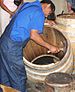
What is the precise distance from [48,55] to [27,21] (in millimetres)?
1651

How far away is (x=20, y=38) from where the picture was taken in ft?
11.6

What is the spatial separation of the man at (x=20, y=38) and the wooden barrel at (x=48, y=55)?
378 mm

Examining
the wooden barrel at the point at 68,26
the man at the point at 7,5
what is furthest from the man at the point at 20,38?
the man at the point at 7,5

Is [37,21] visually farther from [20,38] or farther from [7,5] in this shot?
[7,5]

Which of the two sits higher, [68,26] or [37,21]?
[37,21]

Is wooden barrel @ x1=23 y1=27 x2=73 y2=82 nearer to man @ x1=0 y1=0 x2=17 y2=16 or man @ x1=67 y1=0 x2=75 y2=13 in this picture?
man @ x1=0 y1=0 x2=17 y2=16

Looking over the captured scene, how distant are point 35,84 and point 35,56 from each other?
0.76 m

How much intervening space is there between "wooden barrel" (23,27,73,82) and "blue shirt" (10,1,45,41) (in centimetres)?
71

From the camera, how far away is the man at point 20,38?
3.45 meters

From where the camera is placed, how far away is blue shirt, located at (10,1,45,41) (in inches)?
134

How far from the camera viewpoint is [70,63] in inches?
166

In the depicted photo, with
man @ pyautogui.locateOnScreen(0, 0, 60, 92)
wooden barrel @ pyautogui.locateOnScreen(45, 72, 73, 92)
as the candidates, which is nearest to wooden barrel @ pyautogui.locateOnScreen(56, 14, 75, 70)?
man @ pyautogui.locateOnScreen(0, 0, 60, 92)

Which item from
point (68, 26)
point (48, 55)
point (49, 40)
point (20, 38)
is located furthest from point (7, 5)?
point (20, 38)

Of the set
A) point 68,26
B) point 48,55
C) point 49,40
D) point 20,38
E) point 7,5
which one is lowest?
point 48,55
